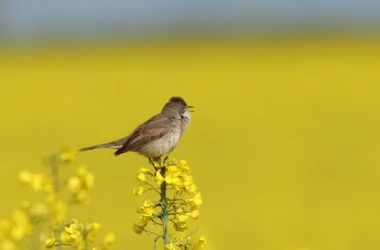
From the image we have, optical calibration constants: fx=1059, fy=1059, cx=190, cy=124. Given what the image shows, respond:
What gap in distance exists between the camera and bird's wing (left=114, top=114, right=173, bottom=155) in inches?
286

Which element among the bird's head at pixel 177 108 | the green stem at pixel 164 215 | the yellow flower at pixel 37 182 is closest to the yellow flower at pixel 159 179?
the green stem at pixel 164 215

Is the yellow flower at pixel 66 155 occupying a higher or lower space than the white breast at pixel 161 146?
lower

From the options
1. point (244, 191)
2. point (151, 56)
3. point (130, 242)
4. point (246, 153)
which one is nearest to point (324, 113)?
point (246, 153)

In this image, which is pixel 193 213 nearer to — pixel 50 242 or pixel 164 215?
pixel 164 215

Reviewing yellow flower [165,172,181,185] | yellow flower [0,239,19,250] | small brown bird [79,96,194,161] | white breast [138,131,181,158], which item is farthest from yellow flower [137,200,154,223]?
white breast [138,131,181,158]

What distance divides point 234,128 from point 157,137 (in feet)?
37.2

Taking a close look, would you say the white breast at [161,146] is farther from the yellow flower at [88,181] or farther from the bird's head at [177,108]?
the yellow flower at [88,181]

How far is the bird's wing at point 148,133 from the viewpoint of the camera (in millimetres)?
7256

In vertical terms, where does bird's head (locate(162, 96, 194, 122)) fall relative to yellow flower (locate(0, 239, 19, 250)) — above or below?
above

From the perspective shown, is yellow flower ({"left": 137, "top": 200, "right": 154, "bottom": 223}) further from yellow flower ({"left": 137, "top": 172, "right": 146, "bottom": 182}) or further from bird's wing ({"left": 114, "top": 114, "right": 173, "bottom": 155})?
bird's wing ({"left": 114, "top": 114, "right": 173, "bottom": 155})

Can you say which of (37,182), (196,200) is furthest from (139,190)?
(37,182)

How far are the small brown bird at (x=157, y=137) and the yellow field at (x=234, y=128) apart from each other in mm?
660

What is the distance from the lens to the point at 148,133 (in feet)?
24.2

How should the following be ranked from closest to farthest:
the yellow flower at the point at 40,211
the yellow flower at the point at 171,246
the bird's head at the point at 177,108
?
the yellow flower at the point at 40,211 < the yellow flower at the point at 171,246 < the bird's head at the point at 177,108
